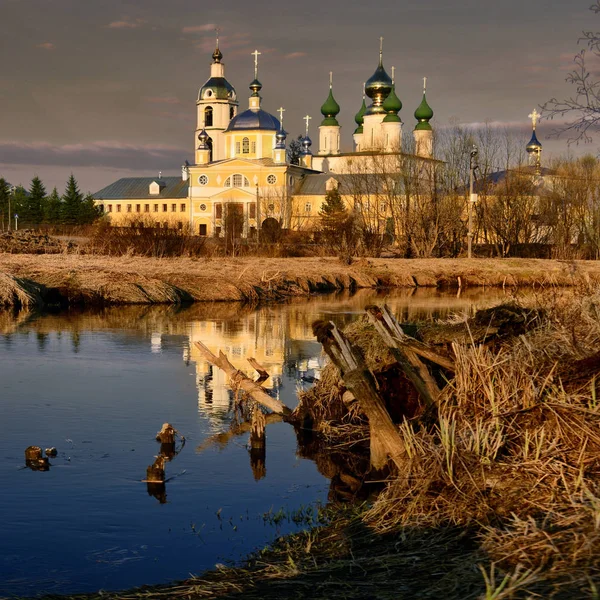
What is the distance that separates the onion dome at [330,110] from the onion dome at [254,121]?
21.7 feet

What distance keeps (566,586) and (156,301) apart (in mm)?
23302

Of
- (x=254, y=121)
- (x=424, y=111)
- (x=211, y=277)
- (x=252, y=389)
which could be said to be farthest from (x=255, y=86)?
(x=252, y=389)

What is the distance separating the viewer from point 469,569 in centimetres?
561

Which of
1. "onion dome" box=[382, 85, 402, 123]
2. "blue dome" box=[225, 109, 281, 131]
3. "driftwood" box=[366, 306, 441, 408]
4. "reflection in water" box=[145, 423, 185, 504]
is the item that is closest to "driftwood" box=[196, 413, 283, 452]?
"reflection in water" box=[145, 423, 185, 504]

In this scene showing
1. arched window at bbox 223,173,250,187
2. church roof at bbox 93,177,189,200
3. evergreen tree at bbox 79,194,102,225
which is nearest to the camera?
evergreen tree at bbox 79,194,102,225

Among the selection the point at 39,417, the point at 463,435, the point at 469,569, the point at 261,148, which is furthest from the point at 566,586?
the point at 261,148

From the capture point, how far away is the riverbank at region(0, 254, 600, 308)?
87.8ft

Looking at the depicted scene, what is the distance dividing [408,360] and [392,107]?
87.0 m

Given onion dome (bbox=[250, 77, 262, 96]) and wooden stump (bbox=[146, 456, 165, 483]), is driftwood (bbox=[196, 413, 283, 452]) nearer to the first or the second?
wooden stump (bbox=[146, 456, 165, 483])

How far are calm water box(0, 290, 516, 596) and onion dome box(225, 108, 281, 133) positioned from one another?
79.4 m

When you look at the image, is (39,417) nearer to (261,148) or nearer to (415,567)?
(415,567)

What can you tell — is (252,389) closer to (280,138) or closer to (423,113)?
(423,113)

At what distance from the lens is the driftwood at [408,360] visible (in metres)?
8.33

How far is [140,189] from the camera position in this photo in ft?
369
